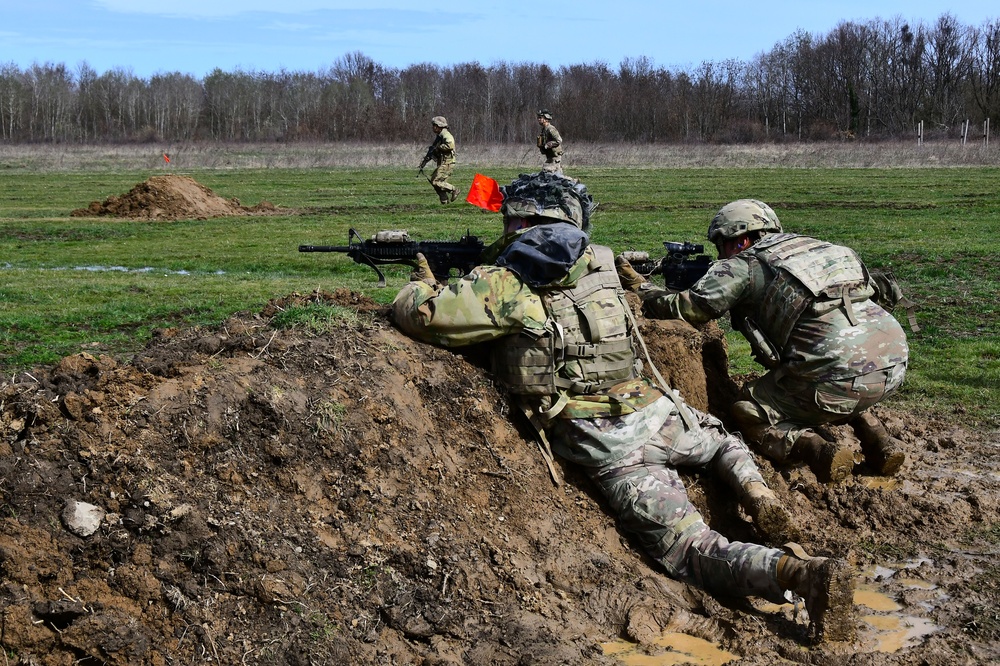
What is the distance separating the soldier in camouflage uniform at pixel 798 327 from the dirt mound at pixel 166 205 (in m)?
18.4

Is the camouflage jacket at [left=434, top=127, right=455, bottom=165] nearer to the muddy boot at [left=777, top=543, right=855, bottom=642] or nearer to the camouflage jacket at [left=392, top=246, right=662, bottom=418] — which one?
the camouflage jacket at [left=392, top=246, right=662, bottom=418]

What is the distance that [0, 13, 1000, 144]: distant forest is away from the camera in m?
67.1

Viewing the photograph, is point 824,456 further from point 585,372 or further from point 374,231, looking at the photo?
point 374,231

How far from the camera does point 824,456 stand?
20.1 ft

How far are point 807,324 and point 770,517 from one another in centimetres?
156

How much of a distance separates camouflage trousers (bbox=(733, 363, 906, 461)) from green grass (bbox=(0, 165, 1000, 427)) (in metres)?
2.28

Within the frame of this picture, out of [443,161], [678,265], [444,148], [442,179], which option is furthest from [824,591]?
[442,179]

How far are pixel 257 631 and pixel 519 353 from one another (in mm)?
1973

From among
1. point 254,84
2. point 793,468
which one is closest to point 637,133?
point 254,84

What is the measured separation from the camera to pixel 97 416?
173 inches

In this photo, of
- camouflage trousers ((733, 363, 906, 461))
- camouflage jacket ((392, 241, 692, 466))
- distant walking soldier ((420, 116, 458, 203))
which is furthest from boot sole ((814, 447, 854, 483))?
distant walking soldier ((420, 116, 458, 203))

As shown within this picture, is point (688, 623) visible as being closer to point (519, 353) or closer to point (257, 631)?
point (519, 353)

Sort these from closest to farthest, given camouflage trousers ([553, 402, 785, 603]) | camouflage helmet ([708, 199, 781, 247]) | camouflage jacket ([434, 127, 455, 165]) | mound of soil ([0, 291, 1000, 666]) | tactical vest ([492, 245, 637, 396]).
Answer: mound of soil ([0, 291, 1000, 666]), camouflage trousers ([553, 402, 785, 603]), tactical vest ([492, 245, 637, 396]), camouflage helmet ([708, 199, 781, 247]), camouflage jacket ([434, 127, 455, 165])

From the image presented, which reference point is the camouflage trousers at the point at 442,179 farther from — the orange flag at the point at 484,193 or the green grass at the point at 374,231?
the orange flag at the point at 484,193
